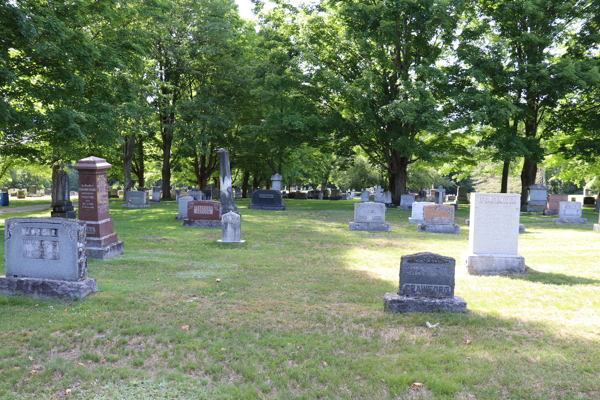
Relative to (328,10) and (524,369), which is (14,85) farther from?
(328,10)

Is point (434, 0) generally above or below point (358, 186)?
above

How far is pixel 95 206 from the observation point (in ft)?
32.1

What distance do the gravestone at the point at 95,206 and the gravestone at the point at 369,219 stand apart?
27.8ft

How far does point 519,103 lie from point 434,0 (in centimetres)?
812

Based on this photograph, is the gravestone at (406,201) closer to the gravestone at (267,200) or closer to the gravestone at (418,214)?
the gravestone at (418,214)

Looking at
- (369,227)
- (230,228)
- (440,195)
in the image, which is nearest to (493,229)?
(230,228)

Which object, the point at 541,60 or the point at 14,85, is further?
the point at 541,60

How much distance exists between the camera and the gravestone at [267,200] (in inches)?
921

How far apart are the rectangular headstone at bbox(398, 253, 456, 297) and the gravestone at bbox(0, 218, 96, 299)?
484 cm

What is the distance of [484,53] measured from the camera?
77.5 ft

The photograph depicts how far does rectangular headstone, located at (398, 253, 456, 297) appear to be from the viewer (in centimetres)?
591

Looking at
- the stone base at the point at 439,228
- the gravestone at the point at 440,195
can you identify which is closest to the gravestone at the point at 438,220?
the stone base at the point at 439,228

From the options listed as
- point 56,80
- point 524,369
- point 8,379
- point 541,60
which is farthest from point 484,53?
point 8,379

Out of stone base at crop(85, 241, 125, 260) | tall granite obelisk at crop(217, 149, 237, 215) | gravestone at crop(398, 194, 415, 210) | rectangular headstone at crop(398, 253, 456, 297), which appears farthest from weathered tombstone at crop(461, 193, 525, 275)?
gravestone at crop(398, 194, 415, 210)
